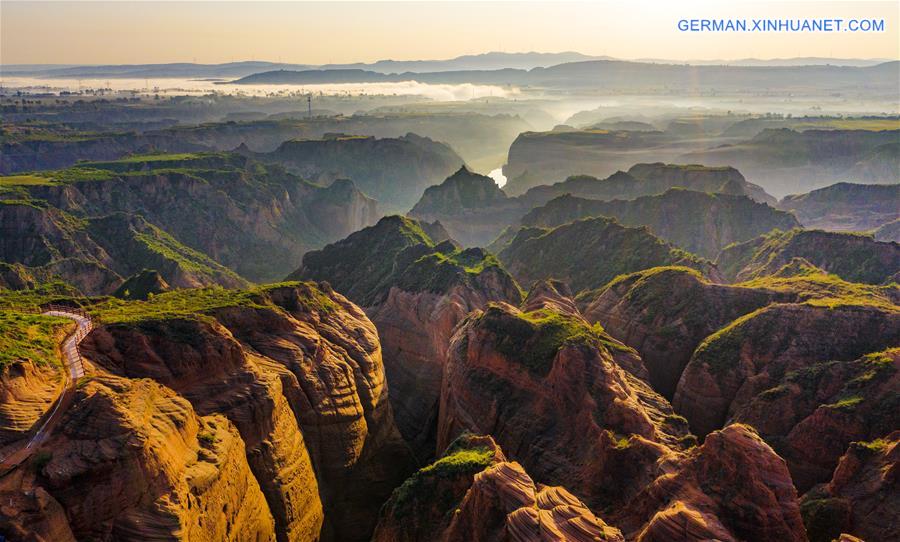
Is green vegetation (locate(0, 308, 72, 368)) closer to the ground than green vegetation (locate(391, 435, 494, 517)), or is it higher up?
higher up

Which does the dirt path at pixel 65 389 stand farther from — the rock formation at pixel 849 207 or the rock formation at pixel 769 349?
the rock formation at pixel 849 207

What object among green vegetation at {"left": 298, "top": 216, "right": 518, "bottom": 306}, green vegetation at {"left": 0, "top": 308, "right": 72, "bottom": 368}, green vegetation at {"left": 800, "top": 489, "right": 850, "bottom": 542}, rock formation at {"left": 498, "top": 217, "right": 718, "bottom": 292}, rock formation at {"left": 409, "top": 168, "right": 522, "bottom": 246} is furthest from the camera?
rock formation at {"left": 409, "top": 168, "right": 522, "bottom": 246}

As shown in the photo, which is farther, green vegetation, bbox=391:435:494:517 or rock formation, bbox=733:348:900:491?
rock formation, bbox=733:348:900:491

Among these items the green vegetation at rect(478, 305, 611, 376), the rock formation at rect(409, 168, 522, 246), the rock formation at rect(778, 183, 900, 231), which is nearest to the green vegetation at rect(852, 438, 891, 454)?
the green vegetation at rect(478, 305, 611, 376)

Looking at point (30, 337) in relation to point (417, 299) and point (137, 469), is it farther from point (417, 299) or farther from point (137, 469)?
point (417, 299)

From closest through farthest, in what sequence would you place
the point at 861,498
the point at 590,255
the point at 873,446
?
the point at 861,498, the point at 873,446, the point at 590,255

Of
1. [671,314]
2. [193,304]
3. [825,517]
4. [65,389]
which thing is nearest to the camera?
[65,389]

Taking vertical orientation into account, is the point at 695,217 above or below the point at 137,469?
below

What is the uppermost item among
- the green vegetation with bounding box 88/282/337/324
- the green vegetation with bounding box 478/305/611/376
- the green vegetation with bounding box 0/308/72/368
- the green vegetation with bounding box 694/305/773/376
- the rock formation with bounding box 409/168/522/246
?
the green vegetation with bounding box 0/308/72/368

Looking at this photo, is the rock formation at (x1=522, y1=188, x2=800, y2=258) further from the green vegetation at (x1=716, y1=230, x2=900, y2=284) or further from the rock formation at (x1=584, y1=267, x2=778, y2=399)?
the rock formation at (x1=584, y1=267, x2=778, y2=399)

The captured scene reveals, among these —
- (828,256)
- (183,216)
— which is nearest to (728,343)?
(828,256)

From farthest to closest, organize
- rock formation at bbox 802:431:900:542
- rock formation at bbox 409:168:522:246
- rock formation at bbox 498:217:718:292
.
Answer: rock formation at bbox 409:168:522:246, rock formation at bbox 498:217:718:292, rock formation at bbox 802:431:900:542

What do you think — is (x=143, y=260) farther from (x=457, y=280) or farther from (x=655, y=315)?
(x=655, y=315)

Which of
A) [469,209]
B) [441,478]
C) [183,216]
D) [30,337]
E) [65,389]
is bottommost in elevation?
[469,209]
